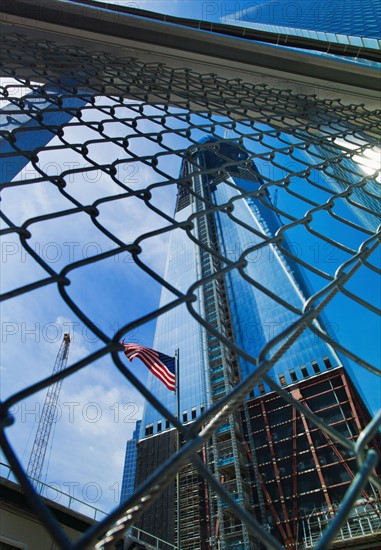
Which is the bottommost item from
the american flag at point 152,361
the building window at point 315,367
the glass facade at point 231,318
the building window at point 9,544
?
the building window at point 9,544

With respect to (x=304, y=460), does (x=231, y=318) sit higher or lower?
higher

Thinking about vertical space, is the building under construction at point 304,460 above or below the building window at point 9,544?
above

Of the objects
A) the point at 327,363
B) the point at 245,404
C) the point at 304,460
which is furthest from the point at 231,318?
the point at 304,460

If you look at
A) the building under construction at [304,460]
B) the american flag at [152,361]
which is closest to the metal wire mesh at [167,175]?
the american flag at [152,361]

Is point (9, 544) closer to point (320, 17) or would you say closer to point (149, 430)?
point (320, 17)

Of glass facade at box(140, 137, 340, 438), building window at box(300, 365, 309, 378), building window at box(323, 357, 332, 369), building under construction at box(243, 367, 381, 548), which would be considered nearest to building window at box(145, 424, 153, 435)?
glass facade at box(140, 137, 340, 438)

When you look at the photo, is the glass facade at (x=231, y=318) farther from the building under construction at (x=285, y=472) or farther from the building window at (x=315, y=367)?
the building under construction at (x=285, y=472)

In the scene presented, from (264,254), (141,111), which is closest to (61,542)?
(141,111)

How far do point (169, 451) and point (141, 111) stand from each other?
23.5 m

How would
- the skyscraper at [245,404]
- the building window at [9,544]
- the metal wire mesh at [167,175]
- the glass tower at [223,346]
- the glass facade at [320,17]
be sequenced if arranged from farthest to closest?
the glass tower at [223,346] < the skyscraper at [245,404] < the glass facade at [320,17] < the building window at [9,544] < the metal wire mesh at [167,175]

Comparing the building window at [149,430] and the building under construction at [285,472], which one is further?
the building window at [149,430]

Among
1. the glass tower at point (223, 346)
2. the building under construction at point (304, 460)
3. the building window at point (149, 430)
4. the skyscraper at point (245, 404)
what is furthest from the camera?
the building window at point (149, 430)

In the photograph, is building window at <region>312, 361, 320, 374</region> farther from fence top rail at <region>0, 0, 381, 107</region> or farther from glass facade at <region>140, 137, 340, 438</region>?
fence top rail at <region>0, 0, 381, 107</region>

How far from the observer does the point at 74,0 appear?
2219 mm
